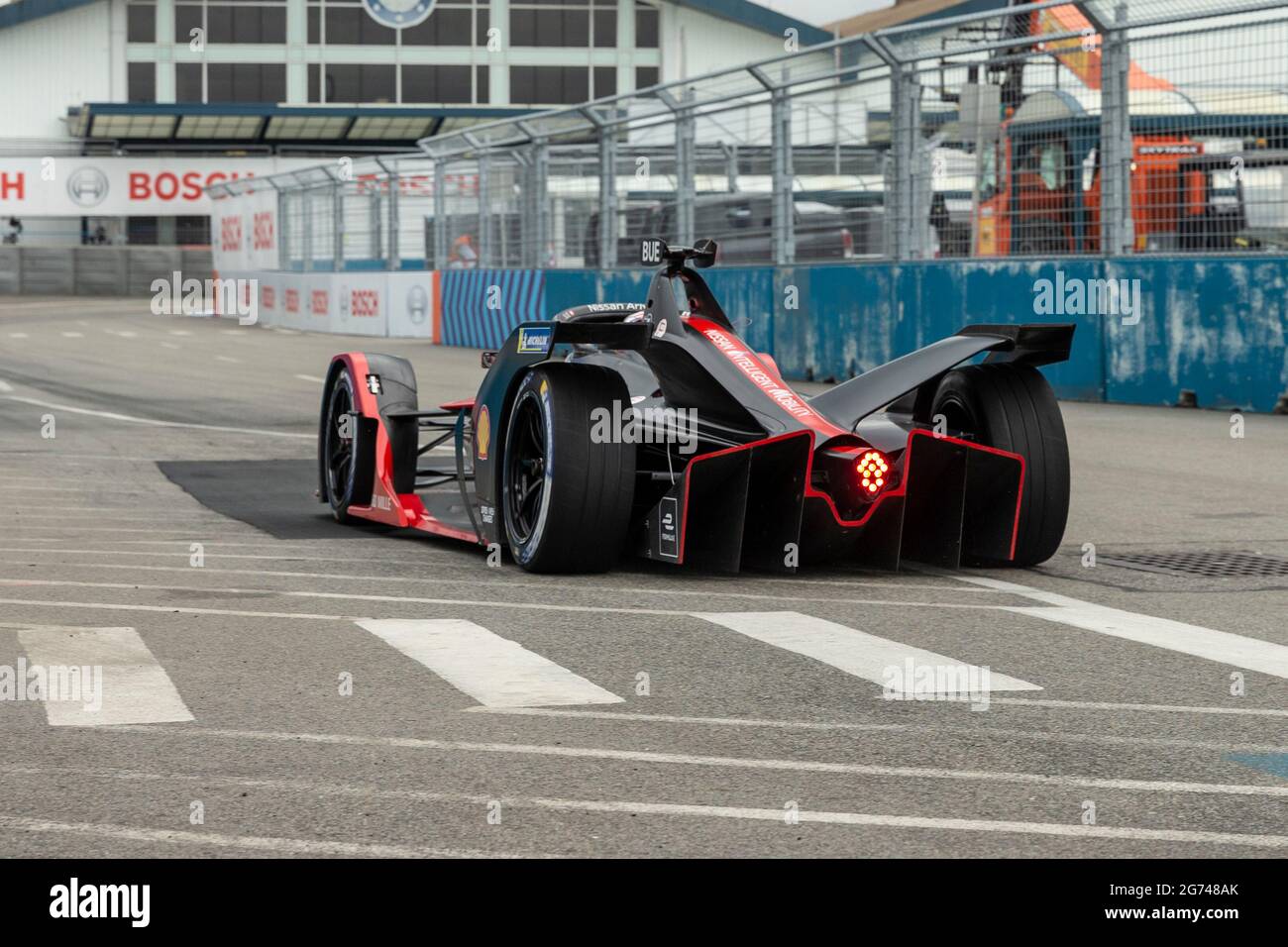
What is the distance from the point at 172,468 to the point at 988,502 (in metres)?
6.78

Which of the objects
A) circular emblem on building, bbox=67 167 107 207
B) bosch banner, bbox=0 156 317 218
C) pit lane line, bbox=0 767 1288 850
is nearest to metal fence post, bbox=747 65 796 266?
pit lane line, bbox=0 767 1288 850

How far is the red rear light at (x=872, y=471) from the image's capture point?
7867 mm

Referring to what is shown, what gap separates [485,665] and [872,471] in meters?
2.02

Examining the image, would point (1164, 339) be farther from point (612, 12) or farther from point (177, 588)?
point (612, 12)

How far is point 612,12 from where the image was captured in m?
72.9

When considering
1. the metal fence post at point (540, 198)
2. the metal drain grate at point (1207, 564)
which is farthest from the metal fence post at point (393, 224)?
the metal drain grate at point (1207, 564)

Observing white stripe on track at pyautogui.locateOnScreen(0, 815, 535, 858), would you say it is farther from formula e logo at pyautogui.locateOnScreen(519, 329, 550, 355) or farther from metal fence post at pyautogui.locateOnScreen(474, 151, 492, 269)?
metal fence post at pyautogui.locateOnScreen(474, 151, 492, 269)

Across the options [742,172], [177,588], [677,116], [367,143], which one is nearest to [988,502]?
[177,588]

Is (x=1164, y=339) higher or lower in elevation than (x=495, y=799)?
higher

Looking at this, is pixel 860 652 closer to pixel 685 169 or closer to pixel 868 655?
pixel 868 655

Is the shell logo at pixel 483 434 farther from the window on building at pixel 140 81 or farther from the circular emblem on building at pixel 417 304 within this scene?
the window on building at pixel 140 81

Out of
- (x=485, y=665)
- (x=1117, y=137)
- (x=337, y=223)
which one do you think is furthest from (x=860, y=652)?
(x=337, y=223)

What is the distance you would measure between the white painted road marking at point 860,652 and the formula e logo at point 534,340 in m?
1.62

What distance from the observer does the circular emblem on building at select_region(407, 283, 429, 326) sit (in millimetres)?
34938
